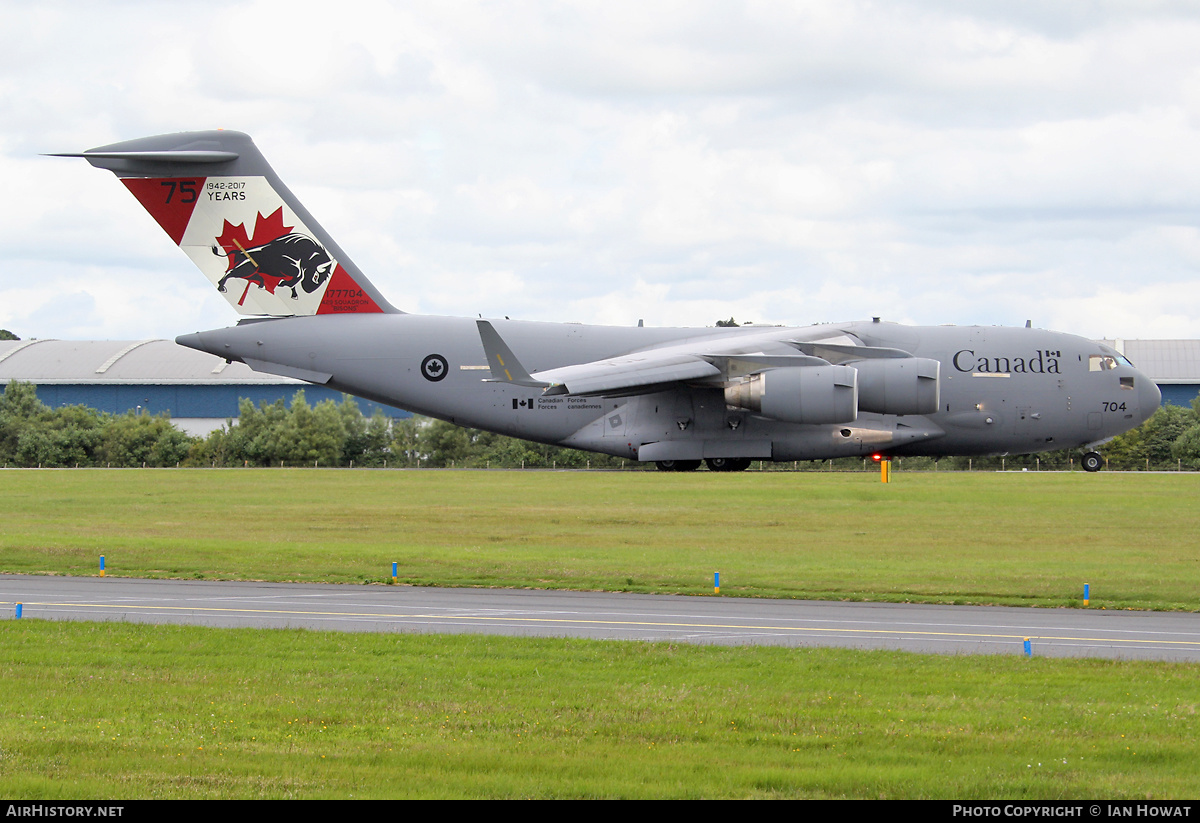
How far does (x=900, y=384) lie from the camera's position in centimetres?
3500

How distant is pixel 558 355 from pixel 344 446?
23.7 metres

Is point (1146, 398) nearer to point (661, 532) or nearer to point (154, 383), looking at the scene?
point (661, 532)

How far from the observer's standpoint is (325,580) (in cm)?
1961

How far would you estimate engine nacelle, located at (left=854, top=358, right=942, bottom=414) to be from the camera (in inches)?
1378

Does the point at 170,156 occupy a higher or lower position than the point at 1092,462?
higher

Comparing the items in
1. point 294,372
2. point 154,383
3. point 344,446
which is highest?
point 154,383

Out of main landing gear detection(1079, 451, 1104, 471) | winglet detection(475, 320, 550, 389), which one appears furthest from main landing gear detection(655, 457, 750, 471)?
main landing gear detection(1079, 451, 1104, 471)

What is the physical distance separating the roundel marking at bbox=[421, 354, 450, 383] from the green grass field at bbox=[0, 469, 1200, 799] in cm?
1534

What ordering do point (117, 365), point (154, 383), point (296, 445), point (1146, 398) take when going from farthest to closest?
point (117, 365), point (154, 383), point (296, 445), point (1146, 398)

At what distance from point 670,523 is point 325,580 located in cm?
931

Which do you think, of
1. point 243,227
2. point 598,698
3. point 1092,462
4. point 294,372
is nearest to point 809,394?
point 1092,462

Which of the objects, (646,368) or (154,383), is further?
(154,383)

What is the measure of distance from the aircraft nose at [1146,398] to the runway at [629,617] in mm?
24007

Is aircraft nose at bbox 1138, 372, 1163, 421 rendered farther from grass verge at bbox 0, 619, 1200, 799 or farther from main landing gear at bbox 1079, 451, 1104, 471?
grass verge at bbox 0, 619, 1200, 799
